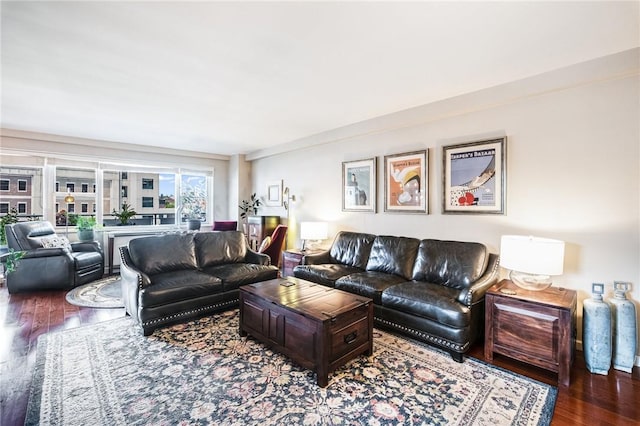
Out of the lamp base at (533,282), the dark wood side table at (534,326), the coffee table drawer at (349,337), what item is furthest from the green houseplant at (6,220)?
the lamp base at (533,282)

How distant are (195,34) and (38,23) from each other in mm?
1053

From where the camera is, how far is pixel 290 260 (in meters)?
4.79

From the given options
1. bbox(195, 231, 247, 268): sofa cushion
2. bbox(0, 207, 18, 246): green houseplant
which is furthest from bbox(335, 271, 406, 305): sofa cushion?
bbox(0, 207, 18, 246): green houseplant

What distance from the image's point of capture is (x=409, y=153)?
157 inches

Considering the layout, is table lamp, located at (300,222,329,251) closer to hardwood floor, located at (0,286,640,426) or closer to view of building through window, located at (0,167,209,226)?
hardwood floor, located at (0,286,640,426)

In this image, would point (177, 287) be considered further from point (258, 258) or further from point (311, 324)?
point (311, 324)

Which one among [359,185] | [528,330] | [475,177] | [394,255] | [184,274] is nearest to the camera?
[528,330]

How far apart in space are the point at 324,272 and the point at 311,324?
5.00ft

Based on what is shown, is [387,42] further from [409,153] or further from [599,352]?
[599,352]

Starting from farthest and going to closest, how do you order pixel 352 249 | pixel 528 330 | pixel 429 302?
pixel 352 249 < pixel 429 302 < pixel 528 330

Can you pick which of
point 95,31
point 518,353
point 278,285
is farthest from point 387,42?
point 518,353

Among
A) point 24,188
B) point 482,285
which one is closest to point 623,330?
point 482,285

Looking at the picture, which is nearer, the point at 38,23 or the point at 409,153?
the point at 38,23

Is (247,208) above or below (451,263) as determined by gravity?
above
